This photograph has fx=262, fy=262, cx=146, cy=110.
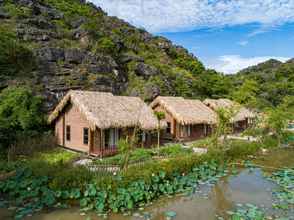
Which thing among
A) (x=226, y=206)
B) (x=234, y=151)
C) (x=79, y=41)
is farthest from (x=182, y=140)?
(x=79, y=41)

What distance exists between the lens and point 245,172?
1575 centimetres

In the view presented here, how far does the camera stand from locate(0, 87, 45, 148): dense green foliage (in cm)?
1617

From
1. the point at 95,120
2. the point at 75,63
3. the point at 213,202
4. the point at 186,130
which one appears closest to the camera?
the point at 213,202

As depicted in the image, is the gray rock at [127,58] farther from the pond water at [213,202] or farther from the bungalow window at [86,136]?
the pond water at [213,202]

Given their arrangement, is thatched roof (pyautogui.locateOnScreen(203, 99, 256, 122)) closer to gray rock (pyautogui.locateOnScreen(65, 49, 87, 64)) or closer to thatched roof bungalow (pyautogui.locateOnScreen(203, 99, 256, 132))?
thatched roof bungalow (pyautogui.locateOnScreen(203, 99, 256, 132))

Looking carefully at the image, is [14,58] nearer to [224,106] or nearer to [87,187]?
[87,187]

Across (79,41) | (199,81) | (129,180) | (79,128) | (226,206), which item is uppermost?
(79,41)

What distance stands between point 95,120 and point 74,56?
14858mm

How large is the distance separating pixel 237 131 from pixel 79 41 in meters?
24.0

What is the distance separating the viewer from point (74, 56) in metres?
28.2

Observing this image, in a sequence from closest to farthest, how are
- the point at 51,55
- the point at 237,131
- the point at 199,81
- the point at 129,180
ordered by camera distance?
the point at 129,180, the point at 51,55, the point at 237,131, the point at 199,81

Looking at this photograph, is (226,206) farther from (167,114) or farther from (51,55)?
(51,55)

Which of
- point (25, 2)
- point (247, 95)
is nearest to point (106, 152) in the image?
point (25, 2)

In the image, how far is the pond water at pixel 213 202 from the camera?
9.41 meters
